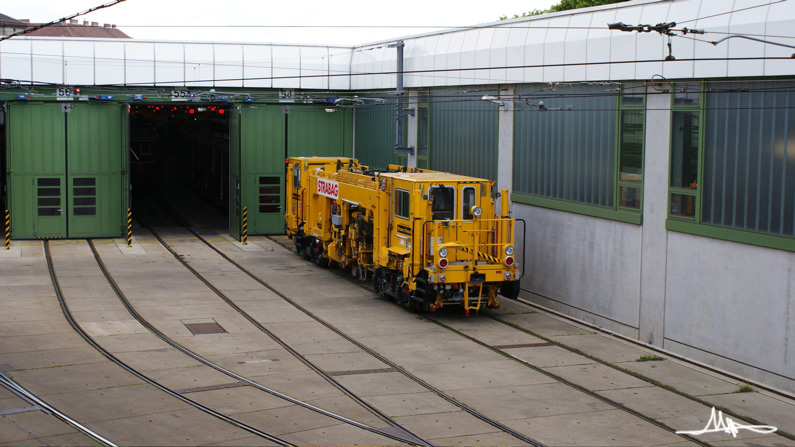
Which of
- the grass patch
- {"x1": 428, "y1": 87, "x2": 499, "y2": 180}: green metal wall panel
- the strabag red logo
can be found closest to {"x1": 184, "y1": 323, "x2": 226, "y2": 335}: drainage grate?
the strabag red logo

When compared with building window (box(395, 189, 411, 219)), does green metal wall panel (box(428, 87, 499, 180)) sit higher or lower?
higher

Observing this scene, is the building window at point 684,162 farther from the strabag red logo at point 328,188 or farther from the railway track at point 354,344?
the strabag red logo at point 328,188

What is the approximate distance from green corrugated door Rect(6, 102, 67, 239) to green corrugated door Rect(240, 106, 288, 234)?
21.1 ft

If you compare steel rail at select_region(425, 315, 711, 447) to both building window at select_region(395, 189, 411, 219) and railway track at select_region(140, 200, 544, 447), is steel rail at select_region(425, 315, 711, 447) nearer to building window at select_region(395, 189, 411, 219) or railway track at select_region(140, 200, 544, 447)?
railway track at select_region(140, 200, 544, 447)

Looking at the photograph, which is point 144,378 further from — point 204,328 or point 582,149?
point 582,149

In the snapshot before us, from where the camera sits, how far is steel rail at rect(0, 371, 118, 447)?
1226cm

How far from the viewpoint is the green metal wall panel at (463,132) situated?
2532cm

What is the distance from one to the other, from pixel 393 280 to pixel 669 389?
852 centimetres

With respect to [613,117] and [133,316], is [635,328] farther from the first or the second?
[133,316]

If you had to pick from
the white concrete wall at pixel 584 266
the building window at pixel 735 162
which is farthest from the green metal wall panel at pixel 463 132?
the building window at pixel 735 162

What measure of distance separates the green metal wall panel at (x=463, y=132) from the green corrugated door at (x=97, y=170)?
11.7 m

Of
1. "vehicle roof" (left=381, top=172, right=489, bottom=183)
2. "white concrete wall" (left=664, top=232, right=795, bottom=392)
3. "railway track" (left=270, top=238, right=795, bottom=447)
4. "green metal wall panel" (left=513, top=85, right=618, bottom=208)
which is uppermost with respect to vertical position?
"green metal wall panel" (left=513, top=85, right=618, bottom=208)

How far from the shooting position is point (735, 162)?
16594mm

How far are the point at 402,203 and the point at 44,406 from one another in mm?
10086
